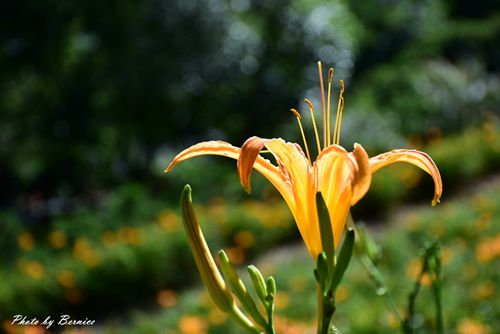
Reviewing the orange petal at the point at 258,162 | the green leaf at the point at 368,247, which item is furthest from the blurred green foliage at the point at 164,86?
the orange petal at the point at 258,162

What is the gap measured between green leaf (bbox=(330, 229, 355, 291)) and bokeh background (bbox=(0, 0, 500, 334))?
7.75 ft

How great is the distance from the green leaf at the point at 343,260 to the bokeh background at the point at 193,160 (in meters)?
2.36

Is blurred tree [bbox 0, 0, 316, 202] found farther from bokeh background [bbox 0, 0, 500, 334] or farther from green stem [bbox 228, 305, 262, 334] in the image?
green stem [bbox 228, 305, 262, 334]

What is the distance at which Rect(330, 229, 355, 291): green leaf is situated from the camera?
35.3 inches

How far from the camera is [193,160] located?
8.06m

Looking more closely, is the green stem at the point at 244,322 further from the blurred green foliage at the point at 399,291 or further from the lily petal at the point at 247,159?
the blurred green foliage at the point at 399,291

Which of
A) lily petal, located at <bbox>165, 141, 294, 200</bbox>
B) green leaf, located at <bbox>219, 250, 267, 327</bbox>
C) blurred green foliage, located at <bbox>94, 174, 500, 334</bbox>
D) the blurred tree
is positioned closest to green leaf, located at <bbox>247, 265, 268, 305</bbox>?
green leaf, located at <bbox>219, 250, 267, 327</bbox>

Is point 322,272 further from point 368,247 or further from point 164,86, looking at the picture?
point 164,86

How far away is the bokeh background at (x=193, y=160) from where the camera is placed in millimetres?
4223

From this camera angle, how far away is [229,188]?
6555 mm

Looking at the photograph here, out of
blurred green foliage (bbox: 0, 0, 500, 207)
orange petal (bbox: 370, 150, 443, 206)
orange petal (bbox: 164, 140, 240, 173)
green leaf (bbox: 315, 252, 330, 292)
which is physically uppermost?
blurred green foliage (bbox: 0, 0, 500, 207)

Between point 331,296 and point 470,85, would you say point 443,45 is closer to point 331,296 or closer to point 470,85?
point 470,85

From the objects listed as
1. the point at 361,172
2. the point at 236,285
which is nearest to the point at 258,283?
the point at 236,285

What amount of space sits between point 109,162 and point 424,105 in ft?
14.8
